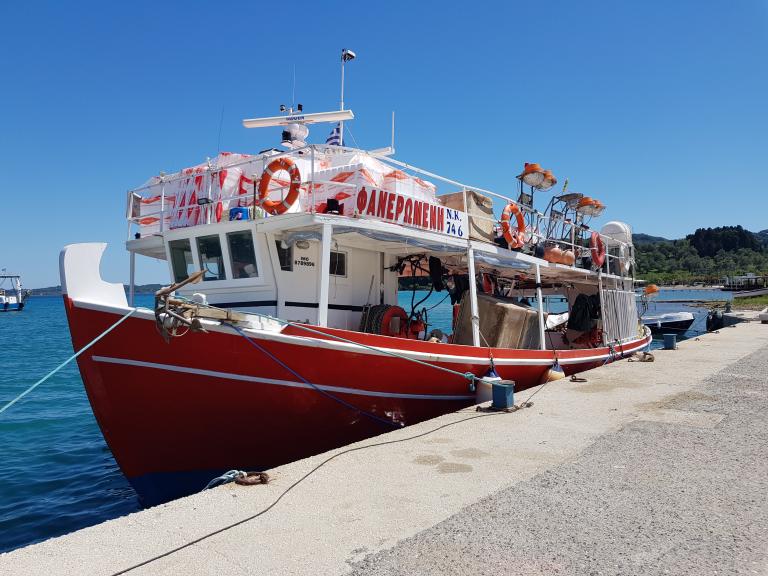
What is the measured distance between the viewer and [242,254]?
7887 mm

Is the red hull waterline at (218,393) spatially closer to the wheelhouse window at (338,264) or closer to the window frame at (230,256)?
the window frame at (230,256)

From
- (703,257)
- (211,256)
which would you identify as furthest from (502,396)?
(703,257)

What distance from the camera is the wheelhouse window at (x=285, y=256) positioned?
793 centimetres

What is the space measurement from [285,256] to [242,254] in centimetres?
63

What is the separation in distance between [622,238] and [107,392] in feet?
50.1

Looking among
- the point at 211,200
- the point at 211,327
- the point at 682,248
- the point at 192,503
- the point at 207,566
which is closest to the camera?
the point at 207,566

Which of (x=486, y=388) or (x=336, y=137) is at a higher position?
(x=336, y=137)

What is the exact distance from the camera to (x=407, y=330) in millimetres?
9117

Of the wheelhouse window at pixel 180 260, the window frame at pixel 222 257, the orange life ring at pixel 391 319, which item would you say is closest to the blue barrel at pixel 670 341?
the orange life ring at pixel 391 319

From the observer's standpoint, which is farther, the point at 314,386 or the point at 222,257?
the point at 222,257

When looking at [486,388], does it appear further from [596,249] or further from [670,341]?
[670,341]

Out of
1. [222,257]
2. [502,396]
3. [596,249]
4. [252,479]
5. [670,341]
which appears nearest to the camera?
[252,479]

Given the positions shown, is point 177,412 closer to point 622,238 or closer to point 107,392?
point 107,392

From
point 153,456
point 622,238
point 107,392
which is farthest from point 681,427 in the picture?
point 622,238
